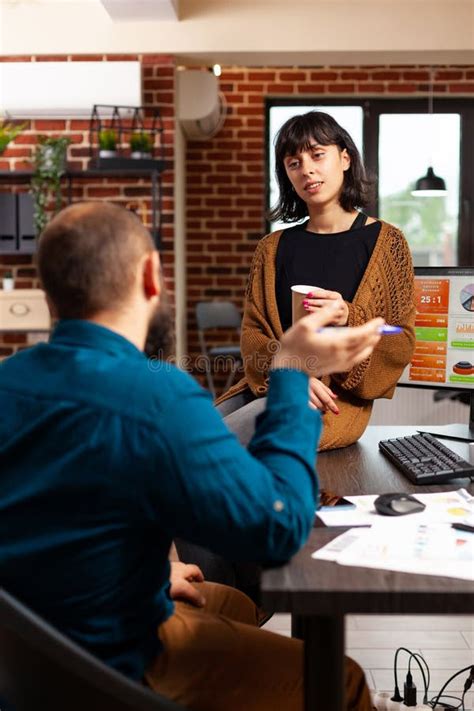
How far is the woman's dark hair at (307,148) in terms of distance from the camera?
2.04 meters

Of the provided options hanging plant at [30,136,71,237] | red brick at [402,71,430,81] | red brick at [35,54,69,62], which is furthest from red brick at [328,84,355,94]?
hanging plant at [30,136,71,237]

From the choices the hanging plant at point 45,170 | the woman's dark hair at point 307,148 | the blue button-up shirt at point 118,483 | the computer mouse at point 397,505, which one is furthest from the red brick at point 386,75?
the blue button-up shirt at point 118,483

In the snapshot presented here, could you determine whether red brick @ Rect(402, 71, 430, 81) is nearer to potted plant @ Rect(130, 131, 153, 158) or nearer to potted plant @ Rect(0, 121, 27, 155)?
potted plant @ Rect(130, 131, 153, 158)

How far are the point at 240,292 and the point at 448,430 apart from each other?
4.86 m

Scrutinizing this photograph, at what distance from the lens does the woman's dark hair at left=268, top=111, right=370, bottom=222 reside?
80.4 inches

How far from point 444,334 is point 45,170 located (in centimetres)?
358

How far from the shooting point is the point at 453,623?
276cm

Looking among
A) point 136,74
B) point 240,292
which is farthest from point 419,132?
point 136,74

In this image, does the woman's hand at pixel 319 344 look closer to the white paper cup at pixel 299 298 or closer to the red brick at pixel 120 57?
the white paper cup at pixel 299 298

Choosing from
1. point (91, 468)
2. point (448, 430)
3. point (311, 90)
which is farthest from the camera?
point (311, 90)

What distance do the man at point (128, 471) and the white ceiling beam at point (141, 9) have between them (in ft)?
13.3

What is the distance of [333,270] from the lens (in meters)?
2.07

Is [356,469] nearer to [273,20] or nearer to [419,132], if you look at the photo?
[273,20]

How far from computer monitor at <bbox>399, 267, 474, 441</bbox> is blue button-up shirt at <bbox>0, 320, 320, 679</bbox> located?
1.03 m
